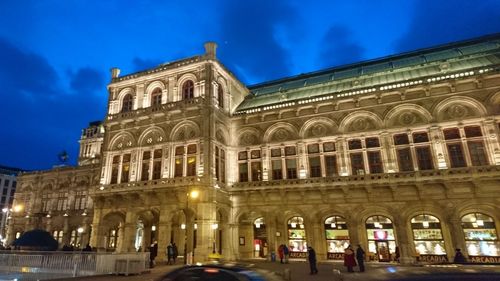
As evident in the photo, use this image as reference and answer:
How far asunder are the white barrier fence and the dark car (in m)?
11.7

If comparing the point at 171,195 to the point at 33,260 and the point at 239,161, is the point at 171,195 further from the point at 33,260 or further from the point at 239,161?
the point at 33,260

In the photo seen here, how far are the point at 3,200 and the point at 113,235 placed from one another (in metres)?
75.2

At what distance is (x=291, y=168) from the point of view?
1174 inches

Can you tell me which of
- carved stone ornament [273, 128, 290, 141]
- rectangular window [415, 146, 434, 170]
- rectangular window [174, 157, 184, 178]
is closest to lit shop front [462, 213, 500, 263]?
rectangular window [415, 146, 434, 170]

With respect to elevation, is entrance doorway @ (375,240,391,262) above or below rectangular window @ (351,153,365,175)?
below

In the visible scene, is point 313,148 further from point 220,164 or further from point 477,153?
point 477,153

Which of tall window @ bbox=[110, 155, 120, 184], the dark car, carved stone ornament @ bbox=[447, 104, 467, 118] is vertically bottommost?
the dark car

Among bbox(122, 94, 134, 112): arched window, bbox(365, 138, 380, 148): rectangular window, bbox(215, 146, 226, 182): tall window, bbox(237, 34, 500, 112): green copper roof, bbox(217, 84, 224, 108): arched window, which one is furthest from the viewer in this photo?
bbox(122, 94, 134, 112): arched window

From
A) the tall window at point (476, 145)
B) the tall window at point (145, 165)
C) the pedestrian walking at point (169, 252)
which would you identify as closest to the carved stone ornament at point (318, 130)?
the tall window at point (476, 145)

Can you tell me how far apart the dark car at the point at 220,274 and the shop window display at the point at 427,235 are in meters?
21.3

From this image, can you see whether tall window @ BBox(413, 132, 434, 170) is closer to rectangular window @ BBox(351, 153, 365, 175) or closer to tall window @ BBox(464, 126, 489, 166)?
tall window @ BBox(464, 126, 489, 166)

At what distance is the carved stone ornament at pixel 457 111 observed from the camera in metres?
25.3

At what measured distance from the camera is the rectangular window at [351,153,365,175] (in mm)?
27531

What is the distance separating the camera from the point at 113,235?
126ft
